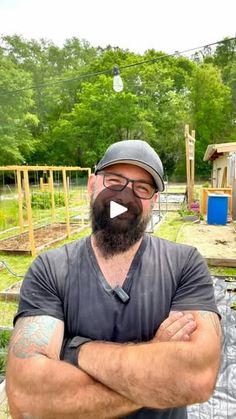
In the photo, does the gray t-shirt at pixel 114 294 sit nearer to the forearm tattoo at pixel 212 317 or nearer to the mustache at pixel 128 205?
the forearm tattoo at pixel 212 317

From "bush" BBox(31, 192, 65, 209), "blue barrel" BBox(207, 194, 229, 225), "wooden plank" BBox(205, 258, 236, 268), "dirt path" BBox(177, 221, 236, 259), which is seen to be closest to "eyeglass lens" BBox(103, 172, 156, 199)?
"wooden plank" BBox(205, 258, 236, 268)

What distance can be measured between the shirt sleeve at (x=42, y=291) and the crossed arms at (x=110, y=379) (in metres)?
0.14

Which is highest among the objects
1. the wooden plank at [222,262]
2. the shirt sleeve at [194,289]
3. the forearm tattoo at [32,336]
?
the shirt sleeve at [194,289]

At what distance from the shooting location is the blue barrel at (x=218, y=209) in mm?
9719

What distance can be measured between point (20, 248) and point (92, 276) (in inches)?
284

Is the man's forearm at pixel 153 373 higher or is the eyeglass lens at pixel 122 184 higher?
the eyeglass lens at pixel 122 184

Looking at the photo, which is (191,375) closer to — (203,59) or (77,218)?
(77,218)

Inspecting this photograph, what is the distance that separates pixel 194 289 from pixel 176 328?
193 mm

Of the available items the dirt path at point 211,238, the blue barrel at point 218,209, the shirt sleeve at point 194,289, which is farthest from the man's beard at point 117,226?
the blue barrel at point 218,209

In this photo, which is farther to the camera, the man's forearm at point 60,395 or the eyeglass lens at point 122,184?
the eyeglass lens at point 122,184

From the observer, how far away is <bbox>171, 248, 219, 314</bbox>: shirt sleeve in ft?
4.29

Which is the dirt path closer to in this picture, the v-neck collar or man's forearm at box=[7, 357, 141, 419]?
the v-neck collar

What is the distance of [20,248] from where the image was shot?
812cm

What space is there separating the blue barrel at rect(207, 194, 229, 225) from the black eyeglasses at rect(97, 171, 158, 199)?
341 inches
